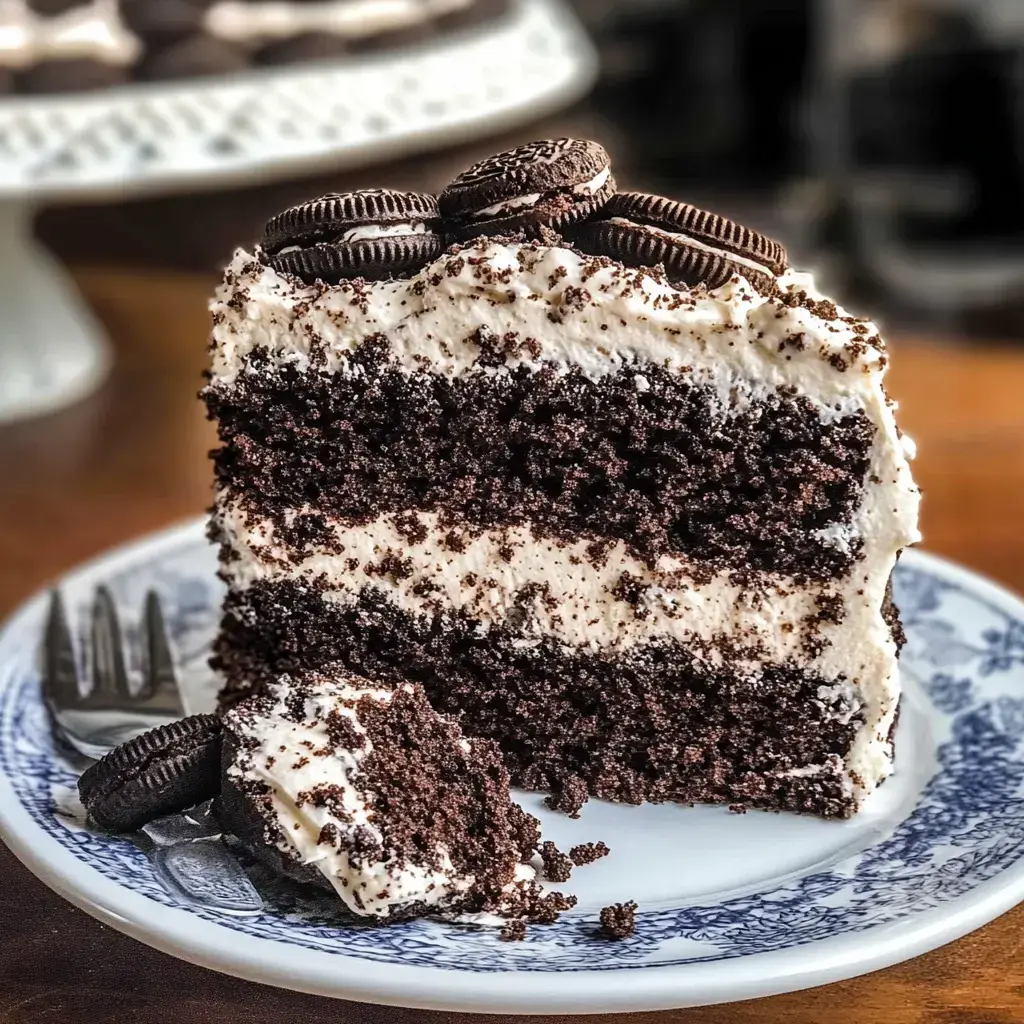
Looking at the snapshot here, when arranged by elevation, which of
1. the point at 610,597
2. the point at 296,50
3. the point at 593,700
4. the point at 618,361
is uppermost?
the point at 296,50

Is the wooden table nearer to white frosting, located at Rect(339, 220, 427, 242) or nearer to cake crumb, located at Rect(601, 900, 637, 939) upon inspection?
cake crumb, located at Rect(601, 900, 637, 939)

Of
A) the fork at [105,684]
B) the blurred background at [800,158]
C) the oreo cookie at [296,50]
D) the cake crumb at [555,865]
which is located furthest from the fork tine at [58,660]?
the blurred background at [800,158]

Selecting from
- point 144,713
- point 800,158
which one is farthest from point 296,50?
point 800,158

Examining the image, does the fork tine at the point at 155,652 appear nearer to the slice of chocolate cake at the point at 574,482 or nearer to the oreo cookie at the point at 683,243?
the slice of chocolate cake at the point at 574,482

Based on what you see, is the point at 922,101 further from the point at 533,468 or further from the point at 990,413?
the point at 533,468

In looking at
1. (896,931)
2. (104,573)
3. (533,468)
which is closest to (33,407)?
(104,573)

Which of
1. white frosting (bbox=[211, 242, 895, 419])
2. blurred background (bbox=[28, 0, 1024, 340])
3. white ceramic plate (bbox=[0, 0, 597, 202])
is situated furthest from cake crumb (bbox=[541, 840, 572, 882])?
blurred background (bbox=[28, 0, 1024, 340])

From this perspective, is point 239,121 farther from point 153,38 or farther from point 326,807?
point 326,807
